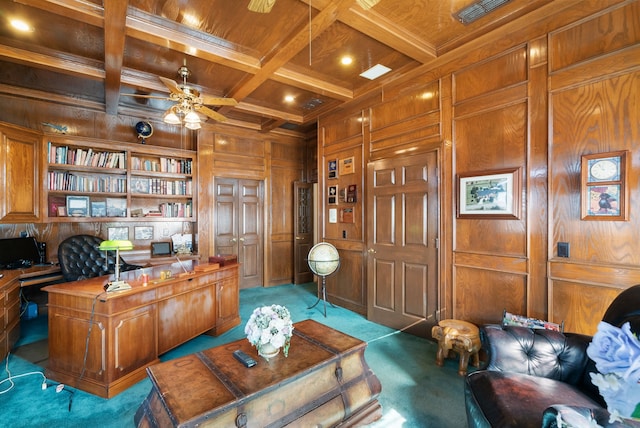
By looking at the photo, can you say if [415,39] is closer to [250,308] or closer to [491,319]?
[491,319]

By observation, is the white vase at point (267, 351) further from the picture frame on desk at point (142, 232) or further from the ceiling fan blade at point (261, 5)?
the picture frame on desk at point (142, 232)

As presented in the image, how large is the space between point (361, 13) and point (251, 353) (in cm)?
287

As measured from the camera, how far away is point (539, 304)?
2.57 meters

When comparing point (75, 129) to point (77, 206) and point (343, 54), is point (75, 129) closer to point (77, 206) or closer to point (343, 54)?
point (77, 206)

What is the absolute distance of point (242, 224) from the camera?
5.68 m

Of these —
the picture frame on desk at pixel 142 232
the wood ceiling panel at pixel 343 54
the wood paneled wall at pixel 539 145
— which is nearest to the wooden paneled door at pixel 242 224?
the picture frame on desk at pixel 142 232

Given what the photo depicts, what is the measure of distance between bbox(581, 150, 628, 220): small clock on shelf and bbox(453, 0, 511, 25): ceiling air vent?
1507 millimetres

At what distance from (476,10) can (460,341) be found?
300 cm

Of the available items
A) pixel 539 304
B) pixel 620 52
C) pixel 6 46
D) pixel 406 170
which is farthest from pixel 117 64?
pixel 539 304

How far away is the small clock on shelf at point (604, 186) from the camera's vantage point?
2.16 m

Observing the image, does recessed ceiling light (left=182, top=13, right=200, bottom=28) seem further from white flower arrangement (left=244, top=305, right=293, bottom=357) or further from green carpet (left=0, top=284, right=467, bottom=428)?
green carpet (left=0, top=284, right=467, bottom=428)

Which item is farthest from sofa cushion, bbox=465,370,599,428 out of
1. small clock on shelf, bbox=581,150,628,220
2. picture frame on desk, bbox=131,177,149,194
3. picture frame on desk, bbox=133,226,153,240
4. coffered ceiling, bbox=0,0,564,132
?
picture frame on desk, bbox=131,177,149,194

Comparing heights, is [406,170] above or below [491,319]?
above

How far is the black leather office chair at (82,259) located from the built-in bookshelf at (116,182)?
0.53 meters
